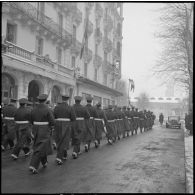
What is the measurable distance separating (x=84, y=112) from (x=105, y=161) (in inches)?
82.0

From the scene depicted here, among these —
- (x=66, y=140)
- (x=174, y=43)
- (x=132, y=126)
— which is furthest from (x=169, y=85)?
(x=66, y=140)

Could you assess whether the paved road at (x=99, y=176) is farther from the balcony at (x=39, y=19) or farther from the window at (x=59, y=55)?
the window at (x=59, y=55)

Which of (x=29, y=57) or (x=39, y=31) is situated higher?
(x=39, y=31)

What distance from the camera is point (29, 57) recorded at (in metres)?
18.6

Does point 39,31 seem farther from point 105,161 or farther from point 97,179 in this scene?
point 97,179

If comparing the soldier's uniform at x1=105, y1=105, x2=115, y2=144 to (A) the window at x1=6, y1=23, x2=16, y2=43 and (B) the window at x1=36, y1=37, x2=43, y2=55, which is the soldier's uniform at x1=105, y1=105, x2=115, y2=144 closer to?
(A) the window at x1=6, y1=23, x2=16, y2=43

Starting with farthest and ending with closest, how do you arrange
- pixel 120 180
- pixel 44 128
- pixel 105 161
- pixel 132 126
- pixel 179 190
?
pixel 132 126, pixel 105 161, pixel 44 128, pixel 120 180, pixel 179 190

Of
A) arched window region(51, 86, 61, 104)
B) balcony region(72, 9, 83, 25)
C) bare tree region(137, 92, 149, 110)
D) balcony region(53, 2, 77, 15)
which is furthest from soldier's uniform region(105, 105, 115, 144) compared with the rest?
bare tree region(137, 92, 149, 110)

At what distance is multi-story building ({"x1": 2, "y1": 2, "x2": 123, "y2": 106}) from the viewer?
17280mm

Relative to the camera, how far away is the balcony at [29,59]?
53.4 ft

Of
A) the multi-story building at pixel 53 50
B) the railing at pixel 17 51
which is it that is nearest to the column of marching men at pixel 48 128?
the multi-story building at pixel 53 50

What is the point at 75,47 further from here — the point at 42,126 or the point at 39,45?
the point at 42,126

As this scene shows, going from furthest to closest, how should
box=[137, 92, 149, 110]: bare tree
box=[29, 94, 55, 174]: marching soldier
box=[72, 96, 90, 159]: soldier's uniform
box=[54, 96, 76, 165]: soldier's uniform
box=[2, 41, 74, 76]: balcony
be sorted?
1. box=[137, 92, 149, 110]: bare tree
2. box=[2, 41, 74, 76]: balcony
3. box=[72, 96, 90, 159]: soldier's uniform
4. box=[54, 96, 76, 165]: soldier's uniform
5. box=[29, 94, 55, 174]: marching soldier

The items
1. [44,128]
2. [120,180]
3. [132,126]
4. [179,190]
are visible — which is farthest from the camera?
[132,126]
